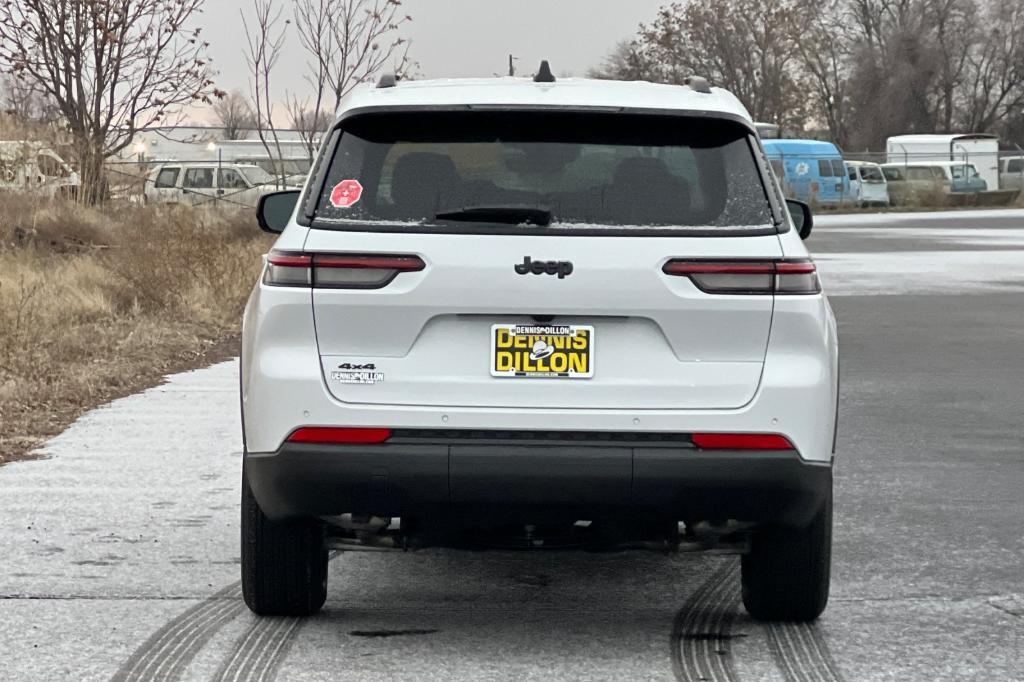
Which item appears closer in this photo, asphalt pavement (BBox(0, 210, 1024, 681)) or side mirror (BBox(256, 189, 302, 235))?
asphalt pavement (BBox(0, 210, 1024, 681))

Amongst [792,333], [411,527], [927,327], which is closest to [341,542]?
[411,527]

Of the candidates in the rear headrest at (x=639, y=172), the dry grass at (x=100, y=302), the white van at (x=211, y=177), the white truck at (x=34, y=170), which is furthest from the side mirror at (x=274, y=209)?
the white van at (x=211, y=177)

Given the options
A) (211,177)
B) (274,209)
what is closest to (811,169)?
(211,177)

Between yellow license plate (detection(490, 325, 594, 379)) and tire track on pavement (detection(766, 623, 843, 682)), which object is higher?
yellow license plate (detection(490, 325, 594, 379))

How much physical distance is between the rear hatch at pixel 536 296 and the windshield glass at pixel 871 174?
53004 millimetres

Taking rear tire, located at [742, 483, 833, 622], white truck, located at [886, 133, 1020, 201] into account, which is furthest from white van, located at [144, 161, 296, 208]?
white truck, located at [886, 133, 1020, 201]

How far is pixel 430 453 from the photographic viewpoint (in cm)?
482

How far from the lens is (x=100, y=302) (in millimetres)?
15852

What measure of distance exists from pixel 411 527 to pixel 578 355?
0.79m

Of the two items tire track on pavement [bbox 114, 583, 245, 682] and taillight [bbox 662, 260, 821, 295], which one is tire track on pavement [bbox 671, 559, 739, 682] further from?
tire track on pavement [bbox 114, 583, 245, 682]

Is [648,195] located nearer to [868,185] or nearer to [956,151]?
[868,185]

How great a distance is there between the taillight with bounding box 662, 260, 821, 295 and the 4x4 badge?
28 cm

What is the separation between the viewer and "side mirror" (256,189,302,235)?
632cm

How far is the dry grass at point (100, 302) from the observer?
36.8 ft
